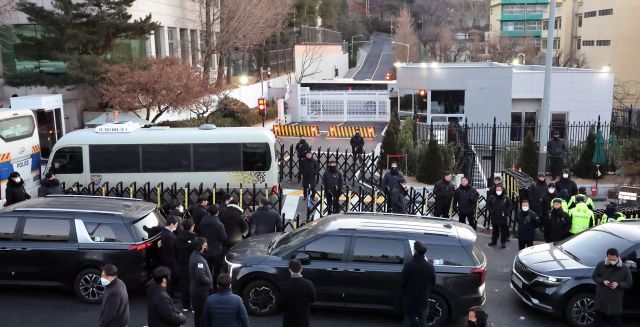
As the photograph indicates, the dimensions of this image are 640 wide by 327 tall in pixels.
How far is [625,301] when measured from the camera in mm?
9500

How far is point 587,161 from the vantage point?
68.4 feet

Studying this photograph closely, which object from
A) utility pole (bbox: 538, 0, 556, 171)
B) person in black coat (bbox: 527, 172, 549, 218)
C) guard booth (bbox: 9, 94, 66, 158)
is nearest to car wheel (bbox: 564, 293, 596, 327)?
person in black coat (bbox: 527, 172, 549, 218)

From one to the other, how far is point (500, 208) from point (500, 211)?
7 cm

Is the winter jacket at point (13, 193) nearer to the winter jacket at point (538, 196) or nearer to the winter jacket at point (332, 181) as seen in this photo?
the winter jacket at point (332, 181)

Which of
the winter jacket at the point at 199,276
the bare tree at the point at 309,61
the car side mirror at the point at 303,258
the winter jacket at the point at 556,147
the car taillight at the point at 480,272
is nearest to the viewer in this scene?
the winter jacket at the point at 199,276

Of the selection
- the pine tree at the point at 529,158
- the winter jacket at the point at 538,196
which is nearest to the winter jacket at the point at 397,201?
the winter jacket at the point at 538,196

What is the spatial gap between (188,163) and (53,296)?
6723 millimetres

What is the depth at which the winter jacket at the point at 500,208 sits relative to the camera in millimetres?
13641

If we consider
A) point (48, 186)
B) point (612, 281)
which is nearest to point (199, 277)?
point (612, 281)

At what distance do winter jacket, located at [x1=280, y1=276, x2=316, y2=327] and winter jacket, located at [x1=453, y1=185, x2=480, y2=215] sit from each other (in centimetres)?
770

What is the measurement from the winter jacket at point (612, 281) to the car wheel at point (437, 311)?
2202 millimetres

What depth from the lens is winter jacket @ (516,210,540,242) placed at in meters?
12.4

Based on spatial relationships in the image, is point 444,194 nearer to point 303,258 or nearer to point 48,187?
point 303,258

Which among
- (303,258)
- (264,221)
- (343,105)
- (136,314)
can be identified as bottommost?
(136,314)
